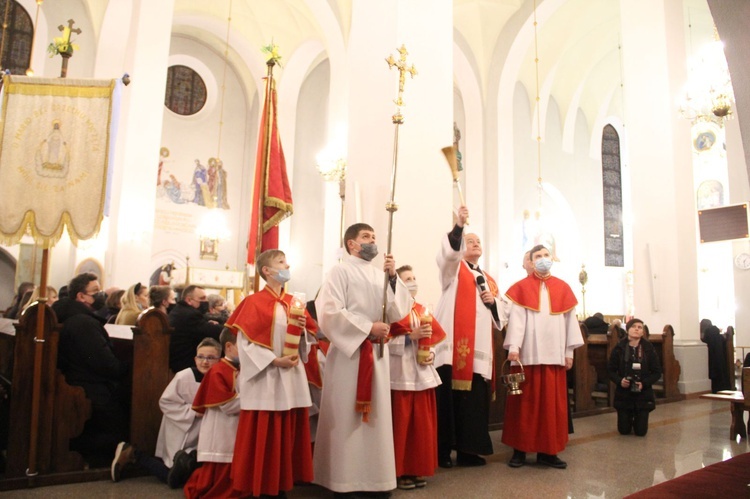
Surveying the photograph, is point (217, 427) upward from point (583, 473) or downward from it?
upward

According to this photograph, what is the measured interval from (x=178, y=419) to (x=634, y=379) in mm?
4388

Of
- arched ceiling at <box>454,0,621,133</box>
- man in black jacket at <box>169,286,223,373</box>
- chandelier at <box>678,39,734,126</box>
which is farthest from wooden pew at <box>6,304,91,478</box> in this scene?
arched ceiling at <box>454,0,621,133</box>

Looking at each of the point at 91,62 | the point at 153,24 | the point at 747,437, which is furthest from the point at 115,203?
the point at 747,437

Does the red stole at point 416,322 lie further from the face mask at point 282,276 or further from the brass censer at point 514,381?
the face mask at point 282,276

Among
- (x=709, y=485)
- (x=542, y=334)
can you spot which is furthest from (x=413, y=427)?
(x=709, y=485)

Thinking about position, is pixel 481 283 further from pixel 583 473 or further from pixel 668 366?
pixel 668 366

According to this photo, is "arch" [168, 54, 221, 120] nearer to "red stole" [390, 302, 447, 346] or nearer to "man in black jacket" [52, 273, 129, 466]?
"man in black jacket" [52, 273, 129, 466]

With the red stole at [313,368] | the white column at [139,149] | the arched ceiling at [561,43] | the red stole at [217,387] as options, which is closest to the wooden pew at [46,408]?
the red stole at [217,387]

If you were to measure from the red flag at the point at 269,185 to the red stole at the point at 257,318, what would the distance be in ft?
5.87

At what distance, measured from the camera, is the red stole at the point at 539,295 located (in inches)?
184

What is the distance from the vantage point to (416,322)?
3.96 meters

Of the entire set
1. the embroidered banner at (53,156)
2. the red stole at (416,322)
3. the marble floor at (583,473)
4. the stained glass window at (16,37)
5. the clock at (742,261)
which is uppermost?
the stained glass window at (16,37)

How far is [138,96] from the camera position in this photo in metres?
10.6

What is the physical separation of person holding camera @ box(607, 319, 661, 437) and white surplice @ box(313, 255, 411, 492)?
3238 mm
